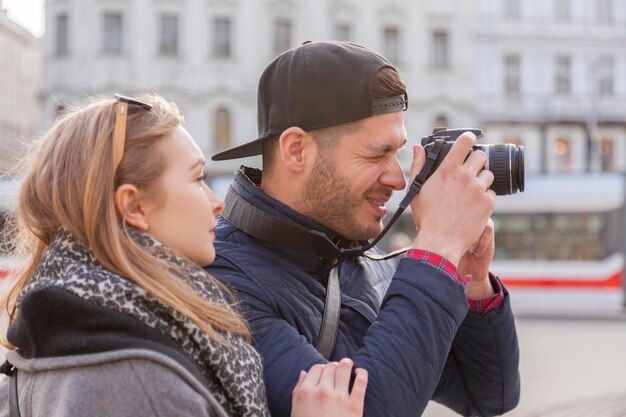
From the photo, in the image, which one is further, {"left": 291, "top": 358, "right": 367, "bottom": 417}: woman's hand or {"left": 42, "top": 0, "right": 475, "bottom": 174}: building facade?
{"left": 42, "top": 0, "right": 475, "bottom": 174}: building facade

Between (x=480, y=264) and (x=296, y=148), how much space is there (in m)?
0.48

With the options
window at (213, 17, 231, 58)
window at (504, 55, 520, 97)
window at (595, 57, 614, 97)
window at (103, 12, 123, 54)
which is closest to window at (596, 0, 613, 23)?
window at (595, 57, 614, 97)

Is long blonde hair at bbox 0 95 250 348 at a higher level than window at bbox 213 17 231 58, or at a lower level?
lower

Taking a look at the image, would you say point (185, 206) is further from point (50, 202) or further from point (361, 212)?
point (361, 212)

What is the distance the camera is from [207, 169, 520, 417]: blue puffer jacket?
1.63 metres

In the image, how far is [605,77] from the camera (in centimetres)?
3534

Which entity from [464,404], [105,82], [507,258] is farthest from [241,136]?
[464,404]

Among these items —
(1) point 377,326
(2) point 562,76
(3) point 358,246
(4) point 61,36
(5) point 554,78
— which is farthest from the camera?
(2) point 562,76

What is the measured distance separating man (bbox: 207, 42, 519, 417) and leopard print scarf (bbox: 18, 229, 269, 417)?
19 centimetres

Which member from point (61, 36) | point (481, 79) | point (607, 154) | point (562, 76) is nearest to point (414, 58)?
point (481, 79)

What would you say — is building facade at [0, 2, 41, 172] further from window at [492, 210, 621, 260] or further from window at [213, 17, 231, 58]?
window at [492, 210, 621, 260]

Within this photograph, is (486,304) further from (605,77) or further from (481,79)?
(605,77)

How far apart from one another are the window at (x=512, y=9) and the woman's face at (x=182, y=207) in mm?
33975

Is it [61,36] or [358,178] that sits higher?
[61,36]
